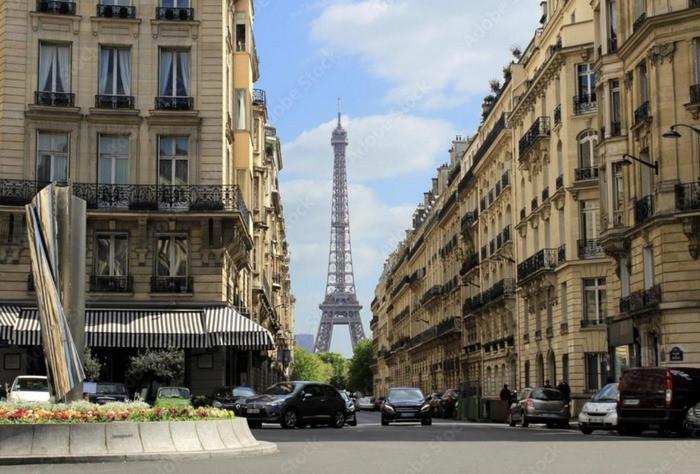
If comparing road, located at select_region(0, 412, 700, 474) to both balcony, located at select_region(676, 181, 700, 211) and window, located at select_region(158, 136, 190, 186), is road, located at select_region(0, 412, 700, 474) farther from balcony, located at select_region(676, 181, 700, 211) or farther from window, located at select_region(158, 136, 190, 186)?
window, located at select_region(158, 136, 190, 186)

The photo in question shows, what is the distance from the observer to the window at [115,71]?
45.1 metres

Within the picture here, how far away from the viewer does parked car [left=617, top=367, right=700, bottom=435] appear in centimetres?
3041

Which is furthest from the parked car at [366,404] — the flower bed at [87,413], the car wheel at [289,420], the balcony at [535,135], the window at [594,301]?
the flower bed at [87,413]

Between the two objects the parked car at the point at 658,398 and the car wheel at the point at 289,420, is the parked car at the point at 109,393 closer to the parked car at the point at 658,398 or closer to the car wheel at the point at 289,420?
the car wheel at the point at 289,420

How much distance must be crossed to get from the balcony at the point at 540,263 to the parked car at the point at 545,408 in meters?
15.0

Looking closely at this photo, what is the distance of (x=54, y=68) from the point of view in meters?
44.7

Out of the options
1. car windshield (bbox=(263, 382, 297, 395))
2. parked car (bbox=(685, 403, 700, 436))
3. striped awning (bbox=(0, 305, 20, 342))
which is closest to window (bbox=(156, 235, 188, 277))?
striped awning (bbox=(0, 305, 20, 342))

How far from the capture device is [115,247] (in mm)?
44719

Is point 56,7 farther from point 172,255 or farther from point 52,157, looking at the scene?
point 172,255

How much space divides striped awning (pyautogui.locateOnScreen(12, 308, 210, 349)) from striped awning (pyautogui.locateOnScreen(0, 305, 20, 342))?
11.9 inches

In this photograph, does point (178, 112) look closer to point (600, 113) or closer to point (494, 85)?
point (600, 113)

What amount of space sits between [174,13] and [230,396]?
15.5m

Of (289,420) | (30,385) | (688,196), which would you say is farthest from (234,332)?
(688,196)

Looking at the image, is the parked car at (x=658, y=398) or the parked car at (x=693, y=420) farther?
the parked car at (x=658, y=398)
